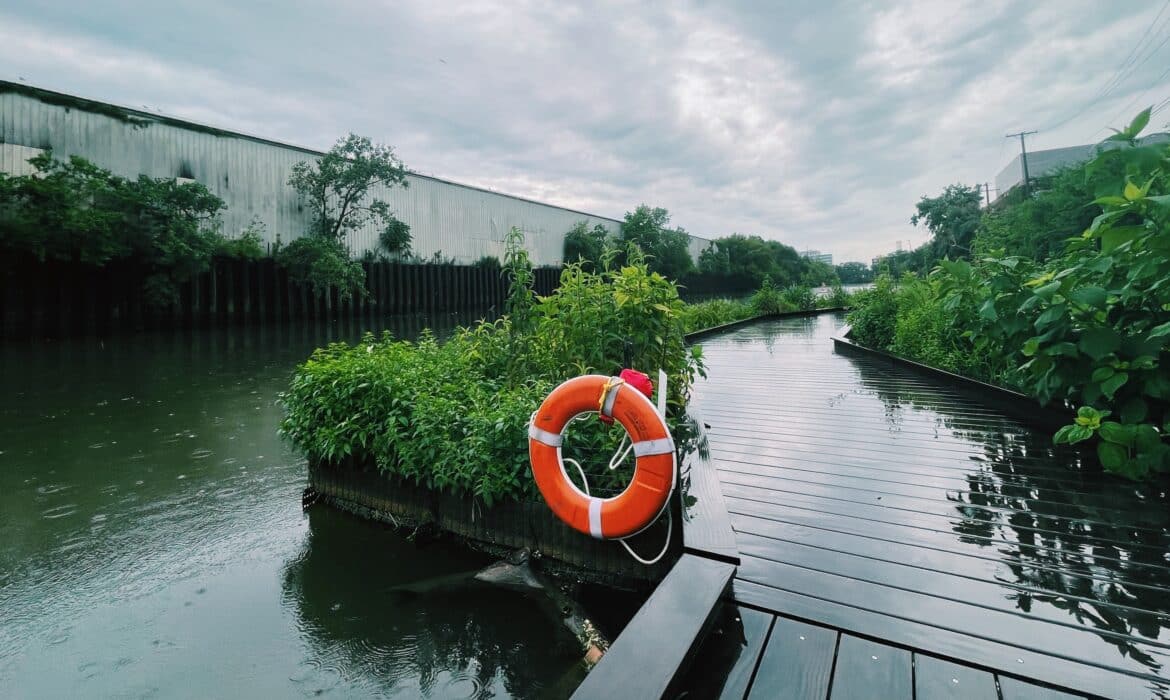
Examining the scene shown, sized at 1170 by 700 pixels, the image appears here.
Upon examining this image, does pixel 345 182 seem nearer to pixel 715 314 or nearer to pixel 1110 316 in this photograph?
pixel 715 314

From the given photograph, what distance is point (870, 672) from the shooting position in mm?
1606

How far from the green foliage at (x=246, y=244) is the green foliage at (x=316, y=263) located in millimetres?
800

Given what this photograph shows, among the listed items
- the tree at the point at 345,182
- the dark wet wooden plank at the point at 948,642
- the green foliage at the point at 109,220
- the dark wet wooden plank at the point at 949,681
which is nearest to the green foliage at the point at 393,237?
the tree at the point at 345,182

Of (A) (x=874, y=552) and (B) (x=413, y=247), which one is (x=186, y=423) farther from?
(B) (x=413, y=247)

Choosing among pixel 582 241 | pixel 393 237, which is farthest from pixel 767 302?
pixel 582 241

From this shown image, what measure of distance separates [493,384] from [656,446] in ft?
7.28

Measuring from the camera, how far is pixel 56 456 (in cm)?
555

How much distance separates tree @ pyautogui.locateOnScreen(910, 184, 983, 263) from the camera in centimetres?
4041

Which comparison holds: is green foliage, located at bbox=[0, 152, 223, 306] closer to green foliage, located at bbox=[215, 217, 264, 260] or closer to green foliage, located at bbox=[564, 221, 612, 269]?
green foliage, located at bbox=[215, 217, 264, 260]

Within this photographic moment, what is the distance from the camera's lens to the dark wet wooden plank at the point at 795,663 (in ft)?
5.08

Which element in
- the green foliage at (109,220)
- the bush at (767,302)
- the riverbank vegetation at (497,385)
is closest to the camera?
the riverbank vegetation at (497,385)

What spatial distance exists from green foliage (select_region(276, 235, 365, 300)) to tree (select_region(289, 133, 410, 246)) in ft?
3.24

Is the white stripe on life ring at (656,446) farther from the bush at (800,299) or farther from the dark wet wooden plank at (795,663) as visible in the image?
the bush at (800,299)

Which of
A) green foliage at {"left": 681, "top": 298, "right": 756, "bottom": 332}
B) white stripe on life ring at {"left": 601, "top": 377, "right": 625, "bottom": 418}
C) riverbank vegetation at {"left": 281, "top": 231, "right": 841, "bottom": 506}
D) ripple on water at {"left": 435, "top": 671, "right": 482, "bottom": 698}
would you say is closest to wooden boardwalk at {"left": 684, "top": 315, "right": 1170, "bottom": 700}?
white stripe on life ring at {"left": 601, "top": 377, "right": 625, "bottom": 418}
